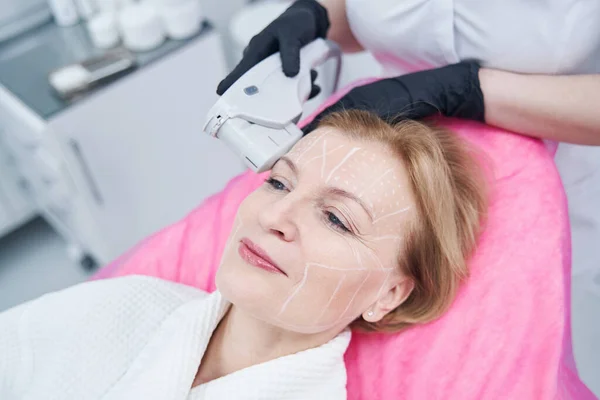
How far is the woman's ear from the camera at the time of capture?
0.90 metres

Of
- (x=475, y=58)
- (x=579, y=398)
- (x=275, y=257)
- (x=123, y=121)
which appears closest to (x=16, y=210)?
(x=123, y=121)

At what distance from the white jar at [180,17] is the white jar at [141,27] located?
0.09ft

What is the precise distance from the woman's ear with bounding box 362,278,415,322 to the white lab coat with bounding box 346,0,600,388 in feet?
1.37

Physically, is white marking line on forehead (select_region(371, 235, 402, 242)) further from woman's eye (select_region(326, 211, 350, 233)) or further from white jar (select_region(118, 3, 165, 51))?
white jar (select_region(118, 3, 165, 51))

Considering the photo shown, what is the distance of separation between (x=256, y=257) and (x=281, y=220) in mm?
67

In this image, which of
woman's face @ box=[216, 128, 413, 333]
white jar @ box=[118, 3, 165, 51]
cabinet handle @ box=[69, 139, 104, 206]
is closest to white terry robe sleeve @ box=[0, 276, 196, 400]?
woman's face @ box=[216, 128, 413, 333]

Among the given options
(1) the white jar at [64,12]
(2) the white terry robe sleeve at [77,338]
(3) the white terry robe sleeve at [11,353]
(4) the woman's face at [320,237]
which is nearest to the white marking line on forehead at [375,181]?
(4) the woman's face at [320,237]

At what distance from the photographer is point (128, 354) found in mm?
943

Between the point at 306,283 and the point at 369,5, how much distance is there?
0.55 metres

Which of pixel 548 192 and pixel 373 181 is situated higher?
pixel 373 181

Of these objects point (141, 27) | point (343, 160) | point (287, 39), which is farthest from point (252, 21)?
point (343, 160)

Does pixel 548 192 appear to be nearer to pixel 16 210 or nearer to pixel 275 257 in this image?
pixel 275 257

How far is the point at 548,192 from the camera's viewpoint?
3.13 feet

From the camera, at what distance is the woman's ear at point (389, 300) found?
2.96ft
